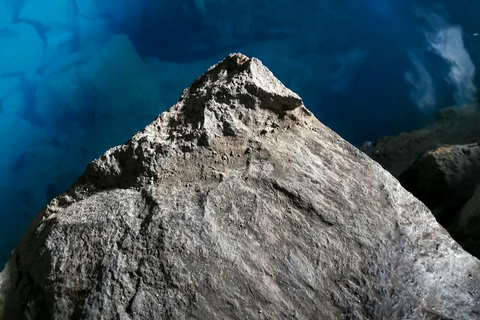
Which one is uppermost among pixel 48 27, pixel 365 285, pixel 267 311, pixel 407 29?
pixel 407 29

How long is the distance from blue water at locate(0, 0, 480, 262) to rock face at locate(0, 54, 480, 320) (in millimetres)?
820

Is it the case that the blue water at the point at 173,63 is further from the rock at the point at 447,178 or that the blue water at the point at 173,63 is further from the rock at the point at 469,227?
the rock at the point at 469,227

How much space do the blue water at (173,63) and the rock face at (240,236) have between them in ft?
2.69

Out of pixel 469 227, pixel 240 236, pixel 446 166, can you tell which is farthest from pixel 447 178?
pixel 240 236

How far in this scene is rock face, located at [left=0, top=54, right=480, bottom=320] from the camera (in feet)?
3.17

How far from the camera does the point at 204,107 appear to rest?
4.00 ft

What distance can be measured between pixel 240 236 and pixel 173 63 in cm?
127

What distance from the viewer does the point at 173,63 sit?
2080mm

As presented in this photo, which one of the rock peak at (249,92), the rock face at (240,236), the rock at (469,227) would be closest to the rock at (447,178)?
the rock at (469,227)

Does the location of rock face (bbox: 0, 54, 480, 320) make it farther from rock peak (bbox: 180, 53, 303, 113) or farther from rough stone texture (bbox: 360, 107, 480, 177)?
rough stone texture (bbox: 360, 107, 480, 177)

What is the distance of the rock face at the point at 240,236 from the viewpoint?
965mm

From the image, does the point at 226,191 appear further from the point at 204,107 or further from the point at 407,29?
the point at 407,29

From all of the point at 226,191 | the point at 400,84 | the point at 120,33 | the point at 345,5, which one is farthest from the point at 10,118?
the point at 400,84

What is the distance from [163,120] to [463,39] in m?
1.63
